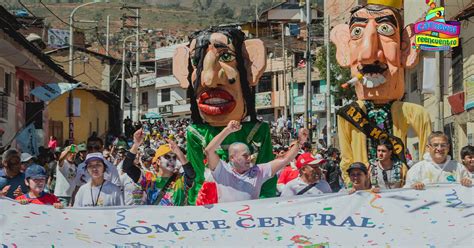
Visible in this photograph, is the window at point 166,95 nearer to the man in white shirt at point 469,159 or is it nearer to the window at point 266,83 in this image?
the window at point 266,83

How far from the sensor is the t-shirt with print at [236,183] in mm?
7812

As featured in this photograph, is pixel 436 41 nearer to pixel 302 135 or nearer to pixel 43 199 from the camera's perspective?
pixel 302 135

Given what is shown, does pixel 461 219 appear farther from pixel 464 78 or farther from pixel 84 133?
pixel 84 133

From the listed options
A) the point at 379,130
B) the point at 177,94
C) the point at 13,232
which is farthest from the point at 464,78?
the point at 177,94

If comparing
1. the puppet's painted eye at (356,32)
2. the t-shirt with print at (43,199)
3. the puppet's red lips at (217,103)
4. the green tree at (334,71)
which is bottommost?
the t-shirt with print at (43,199)

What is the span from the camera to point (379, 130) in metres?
10.8

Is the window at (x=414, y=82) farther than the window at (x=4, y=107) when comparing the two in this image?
Yes

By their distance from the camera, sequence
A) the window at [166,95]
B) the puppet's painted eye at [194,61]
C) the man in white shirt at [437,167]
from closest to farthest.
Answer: the man in white shirt at [437,167] → the puppet's painted eye at [194,61] → the window at [166,95]

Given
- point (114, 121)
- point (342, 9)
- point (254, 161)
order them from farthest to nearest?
1. point (342, 9)
2. point (114, 121)
3. point (254, 161)

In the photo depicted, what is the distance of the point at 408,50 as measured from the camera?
439 inches

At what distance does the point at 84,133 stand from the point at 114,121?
7216 millimetres

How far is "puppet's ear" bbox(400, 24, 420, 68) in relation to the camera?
11.0 meters

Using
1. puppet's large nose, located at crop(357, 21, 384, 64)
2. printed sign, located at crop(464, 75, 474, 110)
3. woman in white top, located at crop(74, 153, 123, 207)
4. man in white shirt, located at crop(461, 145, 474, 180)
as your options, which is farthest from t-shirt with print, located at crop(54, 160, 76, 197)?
printed sign, located at crop(464, 75, 474, 110)

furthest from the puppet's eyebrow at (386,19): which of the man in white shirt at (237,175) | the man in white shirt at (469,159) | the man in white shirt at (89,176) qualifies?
the man in white shirt at (89,176)
